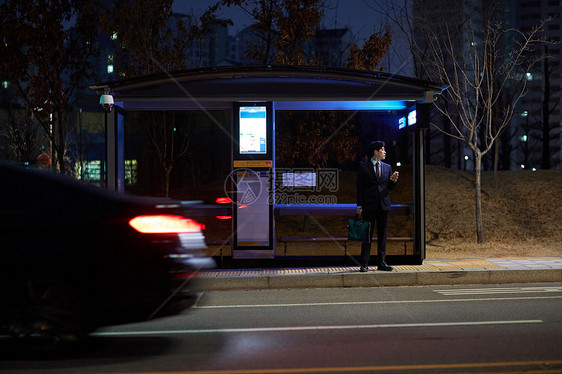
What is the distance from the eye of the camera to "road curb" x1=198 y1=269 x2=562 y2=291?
9891mm

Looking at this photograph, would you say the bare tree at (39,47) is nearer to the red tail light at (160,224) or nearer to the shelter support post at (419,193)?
the shelter support post at (419,193)

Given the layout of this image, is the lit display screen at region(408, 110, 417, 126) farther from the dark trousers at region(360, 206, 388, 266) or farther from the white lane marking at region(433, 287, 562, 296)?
the white lane marking at region(433, 287, 562, 296)

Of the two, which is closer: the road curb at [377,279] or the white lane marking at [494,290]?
the white lane marking at [494,290]

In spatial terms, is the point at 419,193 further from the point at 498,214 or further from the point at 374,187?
the point at 498,214

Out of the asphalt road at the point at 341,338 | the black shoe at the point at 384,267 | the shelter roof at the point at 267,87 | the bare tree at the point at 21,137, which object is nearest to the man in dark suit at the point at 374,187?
the black shoe at the point at 384,267

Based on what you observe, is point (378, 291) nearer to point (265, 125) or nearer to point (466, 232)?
point (265, 125)

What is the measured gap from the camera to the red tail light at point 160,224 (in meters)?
5.48

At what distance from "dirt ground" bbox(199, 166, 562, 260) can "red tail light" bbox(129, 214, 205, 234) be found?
301 inches

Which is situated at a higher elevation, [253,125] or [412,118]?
[412,118]

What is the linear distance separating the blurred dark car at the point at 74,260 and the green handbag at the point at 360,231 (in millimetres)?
4900

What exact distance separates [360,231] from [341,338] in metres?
3.89

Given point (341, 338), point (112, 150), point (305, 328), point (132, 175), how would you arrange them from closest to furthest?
point (341, 338) → point (305, 328) → point (112, 150) → point (132, 175)

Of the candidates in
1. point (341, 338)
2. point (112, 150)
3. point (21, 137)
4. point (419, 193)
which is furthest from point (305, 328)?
point (21, 137)

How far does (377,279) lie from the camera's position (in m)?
9.95
